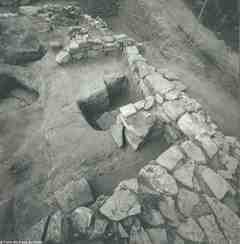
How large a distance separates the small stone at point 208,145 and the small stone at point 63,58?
3743 millimetres

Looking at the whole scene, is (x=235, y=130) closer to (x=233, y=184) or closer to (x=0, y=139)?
(x=233, y=184)

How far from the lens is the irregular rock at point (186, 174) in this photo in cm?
358

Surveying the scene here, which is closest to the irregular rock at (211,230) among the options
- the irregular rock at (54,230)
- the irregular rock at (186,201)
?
the irregular rock at (186,201)

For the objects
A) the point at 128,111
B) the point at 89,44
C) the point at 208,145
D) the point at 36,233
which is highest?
the point at 89,44

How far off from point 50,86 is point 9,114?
3.65ft

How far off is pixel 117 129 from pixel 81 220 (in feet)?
6.74

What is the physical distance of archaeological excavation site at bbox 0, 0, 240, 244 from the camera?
10.4ft

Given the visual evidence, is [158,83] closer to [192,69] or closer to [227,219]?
[192,69]

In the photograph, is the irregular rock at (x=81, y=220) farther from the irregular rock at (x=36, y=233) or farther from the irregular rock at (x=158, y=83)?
the irregular rock at (x=158, y=83)

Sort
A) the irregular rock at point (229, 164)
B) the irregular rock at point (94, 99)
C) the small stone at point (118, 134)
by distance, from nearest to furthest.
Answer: the irregular rock at point (229, 164), the small stone at point (118, 134), the irregular rock at point (94, 99)

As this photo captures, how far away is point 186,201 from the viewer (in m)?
3.40

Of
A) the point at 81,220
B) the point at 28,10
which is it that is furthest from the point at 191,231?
the point at 28,10

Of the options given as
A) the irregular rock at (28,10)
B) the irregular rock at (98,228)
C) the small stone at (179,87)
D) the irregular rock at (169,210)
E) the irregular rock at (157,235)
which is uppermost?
the small stone at (179,87)

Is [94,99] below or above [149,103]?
below
